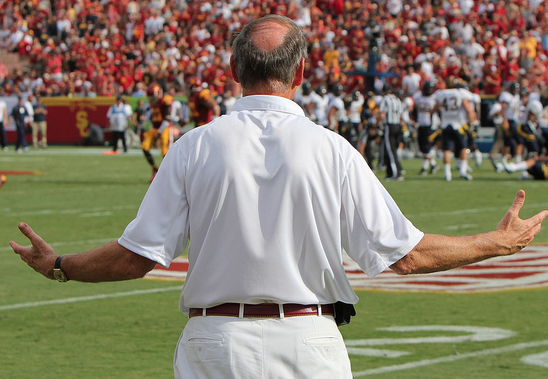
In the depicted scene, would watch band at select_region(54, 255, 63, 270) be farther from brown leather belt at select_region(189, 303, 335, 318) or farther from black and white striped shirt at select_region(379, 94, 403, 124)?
black and white striped shirt at select_region(379, 94, 403, 124)

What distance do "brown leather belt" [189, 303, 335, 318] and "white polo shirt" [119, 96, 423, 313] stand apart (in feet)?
0.10

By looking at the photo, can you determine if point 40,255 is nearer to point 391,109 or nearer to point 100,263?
point 100,263

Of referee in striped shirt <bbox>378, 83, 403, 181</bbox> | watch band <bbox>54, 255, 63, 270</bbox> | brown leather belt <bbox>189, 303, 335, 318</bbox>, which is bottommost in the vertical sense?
referee in striped shirt <bbox>378, 83, 403, 181</bbox>

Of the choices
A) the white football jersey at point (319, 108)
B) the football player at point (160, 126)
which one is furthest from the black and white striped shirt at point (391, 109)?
the white football jersey at point (319, 108)

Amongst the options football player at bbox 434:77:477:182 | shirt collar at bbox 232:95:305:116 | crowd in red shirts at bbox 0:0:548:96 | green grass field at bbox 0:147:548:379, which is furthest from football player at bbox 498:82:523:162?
shirt collar at bbox 232:95:305:116

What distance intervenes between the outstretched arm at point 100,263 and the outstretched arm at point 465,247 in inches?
29.8

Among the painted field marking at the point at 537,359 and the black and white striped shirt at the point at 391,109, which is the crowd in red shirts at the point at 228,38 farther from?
the painted field marking at the point at 537,359

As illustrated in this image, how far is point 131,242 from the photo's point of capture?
3139mm

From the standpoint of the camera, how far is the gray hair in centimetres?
321

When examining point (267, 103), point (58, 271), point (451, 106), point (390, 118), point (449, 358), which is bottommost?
point (390, 118)

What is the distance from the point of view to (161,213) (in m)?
3.13

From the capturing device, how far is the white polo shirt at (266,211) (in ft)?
10.2

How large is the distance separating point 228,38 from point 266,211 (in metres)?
34.9

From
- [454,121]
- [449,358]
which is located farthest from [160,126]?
[449,358]
